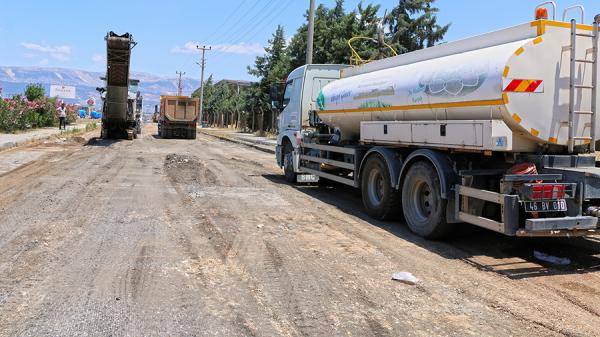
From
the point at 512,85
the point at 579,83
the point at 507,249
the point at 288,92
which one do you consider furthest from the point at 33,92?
the point at 579,83

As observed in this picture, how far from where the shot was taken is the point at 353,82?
10391 millimetres

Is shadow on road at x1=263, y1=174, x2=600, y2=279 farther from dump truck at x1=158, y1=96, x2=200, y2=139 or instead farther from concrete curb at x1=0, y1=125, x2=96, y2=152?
dump truck at x1=158, y1=96, x2=200, y2=139

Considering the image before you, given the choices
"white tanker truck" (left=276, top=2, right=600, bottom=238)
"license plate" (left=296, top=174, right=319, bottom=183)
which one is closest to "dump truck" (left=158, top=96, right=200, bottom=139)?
"license plate" (left=296, top=174, right=319, bottom=183)

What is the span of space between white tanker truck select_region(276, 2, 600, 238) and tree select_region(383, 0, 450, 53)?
24.6m

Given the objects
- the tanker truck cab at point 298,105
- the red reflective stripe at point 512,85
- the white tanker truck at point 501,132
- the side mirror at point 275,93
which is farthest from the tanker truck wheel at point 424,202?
the side mirror at point 275,93

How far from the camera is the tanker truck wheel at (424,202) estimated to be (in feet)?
24.3

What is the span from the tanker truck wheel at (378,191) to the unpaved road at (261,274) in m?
0.24

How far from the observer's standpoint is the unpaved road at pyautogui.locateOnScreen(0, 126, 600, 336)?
4426 millimetres

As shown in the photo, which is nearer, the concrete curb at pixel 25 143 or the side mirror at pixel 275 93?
the side mirror at pixel 275 93

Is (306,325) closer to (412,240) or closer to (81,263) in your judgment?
(81,263)

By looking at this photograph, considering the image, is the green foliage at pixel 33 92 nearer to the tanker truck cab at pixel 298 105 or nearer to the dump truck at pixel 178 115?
the dump truck at pixel 178 115

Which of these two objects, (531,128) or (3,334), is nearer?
(3,334)

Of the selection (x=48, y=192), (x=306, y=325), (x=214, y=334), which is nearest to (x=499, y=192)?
(x=306, y=325)

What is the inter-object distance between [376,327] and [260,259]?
220cm
